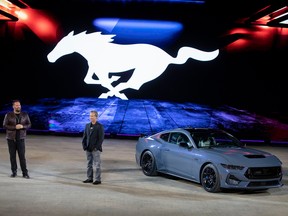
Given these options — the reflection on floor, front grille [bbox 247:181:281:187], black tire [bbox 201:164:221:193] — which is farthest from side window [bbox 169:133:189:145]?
the reflection on floor

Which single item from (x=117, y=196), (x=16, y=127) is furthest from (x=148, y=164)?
(x=16, y=127)

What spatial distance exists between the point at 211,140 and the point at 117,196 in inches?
119

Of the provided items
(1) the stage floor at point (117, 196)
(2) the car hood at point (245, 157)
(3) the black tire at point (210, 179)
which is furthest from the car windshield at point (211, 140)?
(1) the stage floor at point (117, 196)

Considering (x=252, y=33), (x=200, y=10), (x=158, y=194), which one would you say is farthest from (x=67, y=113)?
(x=158, y=194)

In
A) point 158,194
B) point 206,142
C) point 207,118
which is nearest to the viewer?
point 158,194

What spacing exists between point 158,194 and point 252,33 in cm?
1726

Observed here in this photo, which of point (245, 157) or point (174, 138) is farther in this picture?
point (174, 138)

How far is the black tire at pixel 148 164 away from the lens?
12117 millimetres

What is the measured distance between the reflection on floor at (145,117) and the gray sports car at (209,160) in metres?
12.4

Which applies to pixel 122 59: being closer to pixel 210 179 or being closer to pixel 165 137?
pixel 165 137

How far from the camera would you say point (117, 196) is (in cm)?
951

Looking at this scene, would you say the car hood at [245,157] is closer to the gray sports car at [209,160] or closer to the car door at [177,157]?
the gray sports car at [209,160]

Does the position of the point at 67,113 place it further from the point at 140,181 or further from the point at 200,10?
the point at 140,181

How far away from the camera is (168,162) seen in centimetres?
1153
